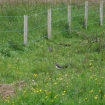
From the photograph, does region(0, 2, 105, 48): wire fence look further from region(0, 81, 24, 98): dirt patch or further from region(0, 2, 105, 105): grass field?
region(0, 81, 24, 98): dirt patch

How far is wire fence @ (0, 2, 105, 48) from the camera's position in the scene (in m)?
16.1

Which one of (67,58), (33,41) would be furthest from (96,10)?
(67,58)

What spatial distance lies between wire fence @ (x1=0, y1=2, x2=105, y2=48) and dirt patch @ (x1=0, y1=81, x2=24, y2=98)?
4882mm

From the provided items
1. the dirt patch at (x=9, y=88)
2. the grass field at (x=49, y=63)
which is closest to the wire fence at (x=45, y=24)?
the grass field at (x=49, y=63)

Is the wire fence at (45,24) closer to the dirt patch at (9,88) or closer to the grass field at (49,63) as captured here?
the grass field at (49,63)

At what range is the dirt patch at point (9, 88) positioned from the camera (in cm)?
912

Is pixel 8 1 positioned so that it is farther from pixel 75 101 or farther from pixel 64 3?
pixel 75 101

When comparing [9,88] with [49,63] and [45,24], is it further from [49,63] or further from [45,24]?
[45,24]

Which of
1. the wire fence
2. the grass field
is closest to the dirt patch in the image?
the grass field

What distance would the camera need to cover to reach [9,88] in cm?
958

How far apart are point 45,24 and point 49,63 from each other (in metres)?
5.77

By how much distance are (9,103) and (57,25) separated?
34.8ft

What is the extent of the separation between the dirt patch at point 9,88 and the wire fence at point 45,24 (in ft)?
16.0

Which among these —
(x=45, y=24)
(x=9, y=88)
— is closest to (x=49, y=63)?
(x=9, y=88)
